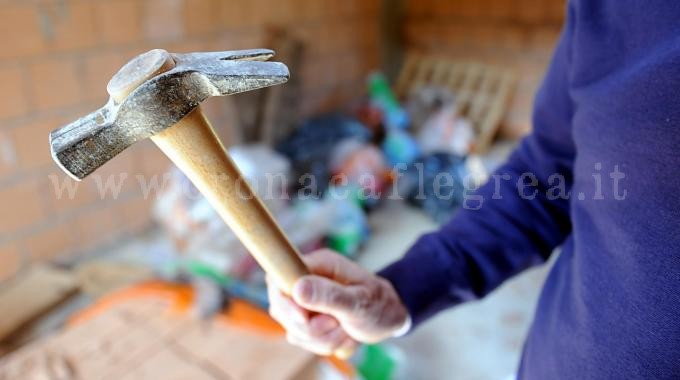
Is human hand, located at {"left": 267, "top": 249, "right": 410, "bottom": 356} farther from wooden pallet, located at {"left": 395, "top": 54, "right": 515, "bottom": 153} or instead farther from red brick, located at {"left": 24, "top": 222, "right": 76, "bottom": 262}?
wooden pallet, located at {"left": 395, "top": 54, "right": 515, "bottom": 153}

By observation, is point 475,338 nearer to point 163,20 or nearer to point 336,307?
point 336,307

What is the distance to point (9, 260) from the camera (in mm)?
1788

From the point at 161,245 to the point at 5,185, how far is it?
65 centimetres

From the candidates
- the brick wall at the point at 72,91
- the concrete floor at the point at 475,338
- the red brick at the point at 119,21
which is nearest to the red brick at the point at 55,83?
the brick wall at the point at 72,91

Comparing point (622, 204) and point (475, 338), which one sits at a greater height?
point (622, 204)

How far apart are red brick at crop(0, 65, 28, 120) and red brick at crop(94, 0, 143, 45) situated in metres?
0.37

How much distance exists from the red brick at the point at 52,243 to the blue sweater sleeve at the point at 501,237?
1701 mm

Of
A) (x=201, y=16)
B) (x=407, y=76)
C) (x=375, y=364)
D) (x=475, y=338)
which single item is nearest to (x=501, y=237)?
(x=375, y=364)

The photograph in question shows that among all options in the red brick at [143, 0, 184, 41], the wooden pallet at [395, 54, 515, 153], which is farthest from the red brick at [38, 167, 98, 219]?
the wooden pallet at [395, 54, 515, 153]

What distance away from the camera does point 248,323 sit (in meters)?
1.29

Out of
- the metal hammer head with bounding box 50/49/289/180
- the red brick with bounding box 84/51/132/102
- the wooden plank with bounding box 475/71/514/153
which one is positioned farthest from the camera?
the wooden plank with bounding box 475/71/514/153

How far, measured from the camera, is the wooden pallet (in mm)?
3137

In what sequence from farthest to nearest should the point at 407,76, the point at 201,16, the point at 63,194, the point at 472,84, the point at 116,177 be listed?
the point at 407,76 < the point at 472,84 < the point at 201,16 < the point at 116,177 < the point at 63,194

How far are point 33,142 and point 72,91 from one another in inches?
9.7
